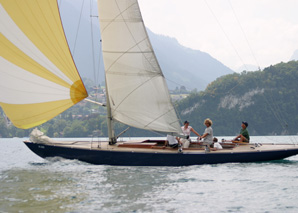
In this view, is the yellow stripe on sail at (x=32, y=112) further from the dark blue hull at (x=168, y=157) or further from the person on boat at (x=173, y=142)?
the person on boat at (x=173, y=142)

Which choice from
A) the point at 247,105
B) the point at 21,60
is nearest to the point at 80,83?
the point at 21,60

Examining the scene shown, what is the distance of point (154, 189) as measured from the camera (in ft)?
37.7

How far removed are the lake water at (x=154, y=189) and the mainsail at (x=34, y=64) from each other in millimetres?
2522

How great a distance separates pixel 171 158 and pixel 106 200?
5610 mm

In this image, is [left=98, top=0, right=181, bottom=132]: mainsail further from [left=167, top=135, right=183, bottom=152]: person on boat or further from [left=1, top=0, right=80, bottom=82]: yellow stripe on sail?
[left=1, top=0, right=80, bottom=82]: yellow stripe on sail

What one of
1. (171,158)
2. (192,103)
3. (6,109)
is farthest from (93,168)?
(192,103)

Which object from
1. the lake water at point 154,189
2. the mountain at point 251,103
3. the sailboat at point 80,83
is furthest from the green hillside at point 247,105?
the lake water at point 154,189

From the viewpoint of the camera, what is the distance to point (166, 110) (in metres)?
16.9

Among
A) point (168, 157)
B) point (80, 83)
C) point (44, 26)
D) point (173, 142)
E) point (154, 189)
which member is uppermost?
point (44, 26)

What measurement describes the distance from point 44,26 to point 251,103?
8516cm

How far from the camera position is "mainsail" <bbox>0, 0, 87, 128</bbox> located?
1609 cm

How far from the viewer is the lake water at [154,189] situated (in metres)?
9.50

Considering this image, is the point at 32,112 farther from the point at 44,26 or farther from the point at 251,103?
the point at 251,103

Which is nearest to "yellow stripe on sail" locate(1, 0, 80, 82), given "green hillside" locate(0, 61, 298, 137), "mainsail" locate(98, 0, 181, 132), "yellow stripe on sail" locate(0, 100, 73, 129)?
"yellow stripe on sail" locate(0, 100, 73, 129)
